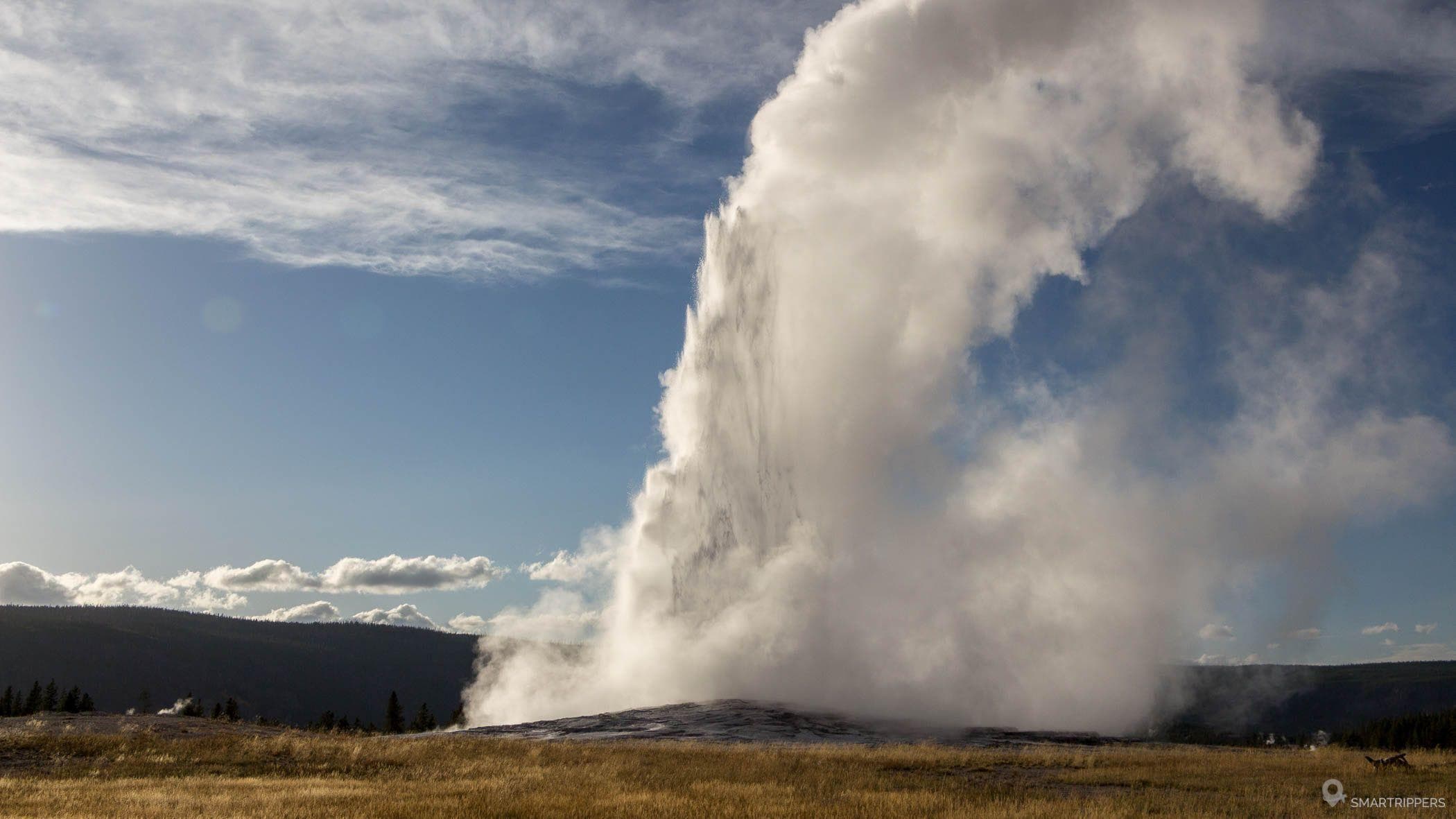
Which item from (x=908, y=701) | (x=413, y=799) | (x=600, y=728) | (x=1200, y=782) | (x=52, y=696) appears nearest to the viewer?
(x=413, y=799)

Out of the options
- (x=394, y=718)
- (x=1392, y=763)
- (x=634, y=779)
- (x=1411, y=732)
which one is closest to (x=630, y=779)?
(x=634, y=779)

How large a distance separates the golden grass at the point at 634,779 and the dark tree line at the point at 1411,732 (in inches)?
3627

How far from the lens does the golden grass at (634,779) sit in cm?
2161

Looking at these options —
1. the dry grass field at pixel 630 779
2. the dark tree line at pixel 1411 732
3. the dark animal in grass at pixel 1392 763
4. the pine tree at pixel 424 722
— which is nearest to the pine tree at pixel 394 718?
the pine tree at pixel 424 722

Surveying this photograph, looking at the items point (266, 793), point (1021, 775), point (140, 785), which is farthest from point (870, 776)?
point (140, 785)

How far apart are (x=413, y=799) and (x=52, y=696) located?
118 metres

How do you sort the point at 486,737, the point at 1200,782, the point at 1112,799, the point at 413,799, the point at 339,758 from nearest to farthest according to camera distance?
the point at 413,799 → the point at 1112,799 → the point at 1200,782 → the point at 339,758 → the point at 486,737

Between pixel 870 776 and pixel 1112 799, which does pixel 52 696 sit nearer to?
pixel 870 776

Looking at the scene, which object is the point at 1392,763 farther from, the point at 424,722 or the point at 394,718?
the point at 394,718

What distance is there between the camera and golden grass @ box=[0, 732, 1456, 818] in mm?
21609

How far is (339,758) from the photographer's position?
3312cm

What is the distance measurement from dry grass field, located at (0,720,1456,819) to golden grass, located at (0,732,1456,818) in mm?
103

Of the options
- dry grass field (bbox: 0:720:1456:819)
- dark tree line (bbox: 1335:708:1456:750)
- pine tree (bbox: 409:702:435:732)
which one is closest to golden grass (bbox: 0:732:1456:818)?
dry grass field (bbox: 0:720:1456:819)

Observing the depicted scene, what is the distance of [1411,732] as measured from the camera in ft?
407
